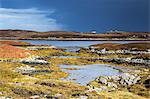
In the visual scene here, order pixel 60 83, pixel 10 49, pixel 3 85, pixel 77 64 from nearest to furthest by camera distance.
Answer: pixel 3 85
pixel 60 83
pixel 77 64
pixel 10 49

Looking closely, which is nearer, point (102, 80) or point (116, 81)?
point (116, 81)

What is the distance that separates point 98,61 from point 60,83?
26.4m

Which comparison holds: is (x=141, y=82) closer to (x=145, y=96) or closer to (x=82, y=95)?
(x=145, y=96)

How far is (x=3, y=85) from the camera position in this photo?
27891mm

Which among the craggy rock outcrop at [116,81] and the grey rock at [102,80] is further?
the grey rock at [102,80]

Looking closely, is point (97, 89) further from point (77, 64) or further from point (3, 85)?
point (77, 64)

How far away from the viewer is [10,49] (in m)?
61.8

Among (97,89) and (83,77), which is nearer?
(97,89)

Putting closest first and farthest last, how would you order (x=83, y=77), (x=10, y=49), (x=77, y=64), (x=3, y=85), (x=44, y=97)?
1. (x=44, y=97)
2. (x=3, y=85)
3. (x=83, y=77)
4. (x=77, y=64)
5. (x=10, y=49)

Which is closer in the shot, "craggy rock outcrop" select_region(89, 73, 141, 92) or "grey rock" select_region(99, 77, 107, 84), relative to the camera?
"craggy rock outcrop" select_region(89, 73, 141, 92)

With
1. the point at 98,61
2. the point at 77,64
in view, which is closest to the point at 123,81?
the point at 77,64

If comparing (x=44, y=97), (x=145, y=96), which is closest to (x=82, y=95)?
(x=44, y=97)

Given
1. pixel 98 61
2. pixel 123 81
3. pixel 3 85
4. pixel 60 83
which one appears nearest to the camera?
pixel 3 85

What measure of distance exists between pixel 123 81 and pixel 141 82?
1.53 meters
